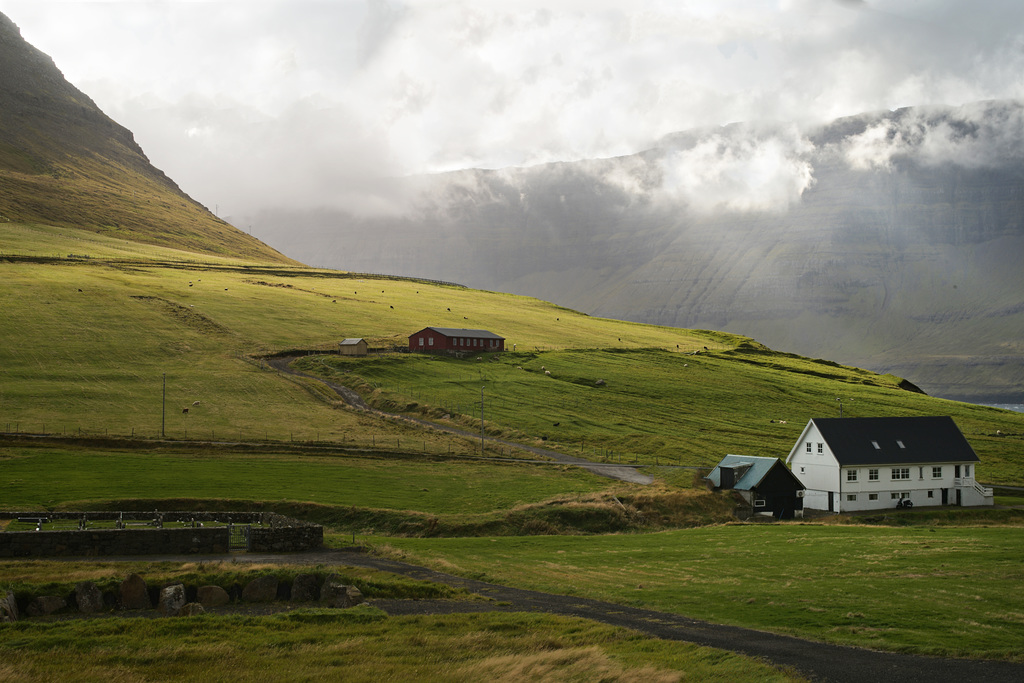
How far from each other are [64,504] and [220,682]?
3166 cm

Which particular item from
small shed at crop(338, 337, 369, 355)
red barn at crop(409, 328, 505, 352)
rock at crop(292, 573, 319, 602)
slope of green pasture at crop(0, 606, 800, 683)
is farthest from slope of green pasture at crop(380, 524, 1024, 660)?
red barn at crop(409, 328, 505, 352)

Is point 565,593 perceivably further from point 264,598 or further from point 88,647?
point 88,647

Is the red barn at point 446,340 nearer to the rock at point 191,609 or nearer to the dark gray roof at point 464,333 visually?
the dark gray roof at point 464,333

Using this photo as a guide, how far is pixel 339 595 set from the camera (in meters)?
26.8

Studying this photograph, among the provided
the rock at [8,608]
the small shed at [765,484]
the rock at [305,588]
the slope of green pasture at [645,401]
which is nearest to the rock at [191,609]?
the rock at [305,588]

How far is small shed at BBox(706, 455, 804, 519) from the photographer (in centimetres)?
6209

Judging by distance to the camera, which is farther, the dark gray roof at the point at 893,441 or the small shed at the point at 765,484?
the dark gray roof at the point at 893,441

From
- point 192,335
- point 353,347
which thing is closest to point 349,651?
point 353,347

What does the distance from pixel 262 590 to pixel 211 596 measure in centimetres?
163

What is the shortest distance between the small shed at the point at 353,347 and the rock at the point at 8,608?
87736 mm

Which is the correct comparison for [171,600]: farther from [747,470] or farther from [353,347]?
[353,347]

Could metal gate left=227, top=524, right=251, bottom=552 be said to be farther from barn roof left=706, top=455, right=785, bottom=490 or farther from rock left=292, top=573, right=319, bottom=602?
barn roof left=706, top=455, right=785, bottom=490

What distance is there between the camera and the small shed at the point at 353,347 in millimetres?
110312

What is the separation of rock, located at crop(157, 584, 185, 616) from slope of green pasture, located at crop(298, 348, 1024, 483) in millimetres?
51711
